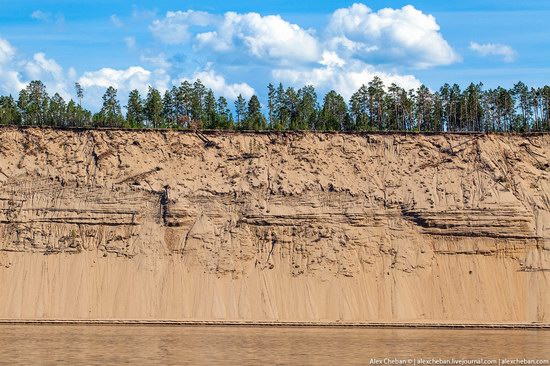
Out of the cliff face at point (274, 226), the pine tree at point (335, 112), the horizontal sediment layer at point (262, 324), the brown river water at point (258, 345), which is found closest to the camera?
the brown river water at point (258, 345)

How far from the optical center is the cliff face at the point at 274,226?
150ft

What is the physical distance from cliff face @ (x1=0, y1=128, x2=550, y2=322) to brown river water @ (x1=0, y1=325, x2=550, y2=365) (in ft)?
11.7

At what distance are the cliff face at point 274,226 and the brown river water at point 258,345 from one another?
358 cm

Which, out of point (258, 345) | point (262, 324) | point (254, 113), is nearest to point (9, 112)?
point (254, 113)

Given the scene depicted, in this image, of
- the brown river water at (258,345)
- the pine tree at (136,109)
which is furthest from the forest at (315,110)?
the brown river water at (258,345)

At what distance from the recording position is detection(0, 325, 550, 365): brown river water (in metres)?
31.1

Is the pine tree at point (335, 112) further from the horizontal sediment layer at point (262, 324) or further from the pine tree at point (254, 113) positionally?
the horizontal sediment layer at point (262, 324)

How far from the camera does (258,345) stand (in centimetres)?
3528

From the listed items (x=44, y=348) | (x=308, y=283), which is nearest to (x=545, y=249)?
(x=308, y=283)

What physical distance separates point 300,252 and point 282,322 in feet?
14.8

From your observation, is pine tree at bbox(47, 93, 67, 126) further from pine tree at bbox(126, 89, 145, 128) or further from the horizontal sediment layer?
the horizontal sediment layer

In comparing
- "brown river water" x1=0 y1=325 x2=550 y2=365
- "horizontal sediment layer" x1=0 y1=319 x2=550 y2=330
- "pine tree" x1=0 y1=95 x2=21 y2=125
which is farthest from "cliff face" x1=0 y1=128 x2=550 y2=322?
"pine tree" x1=0 y1=95 x2=21 y2=125

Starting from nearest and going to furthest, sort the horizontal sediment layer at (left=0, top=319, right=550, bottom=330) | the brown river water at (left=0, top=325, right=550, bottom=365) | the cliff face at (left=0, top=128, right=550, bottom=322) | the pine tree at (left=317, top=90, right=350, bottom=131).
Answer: the brown river water at (left=0, top=325, right=550, bottom=365) < the horizontal sediment layer at (left=0, top=319, right=550, bottom=330) < the cliff face at (left=0, top=128, right=550, bottom=322) < the pine tree at (left=317, top=90, right=350, bottom=131)

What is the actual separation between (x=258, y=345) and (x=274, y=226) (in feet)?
43.9
